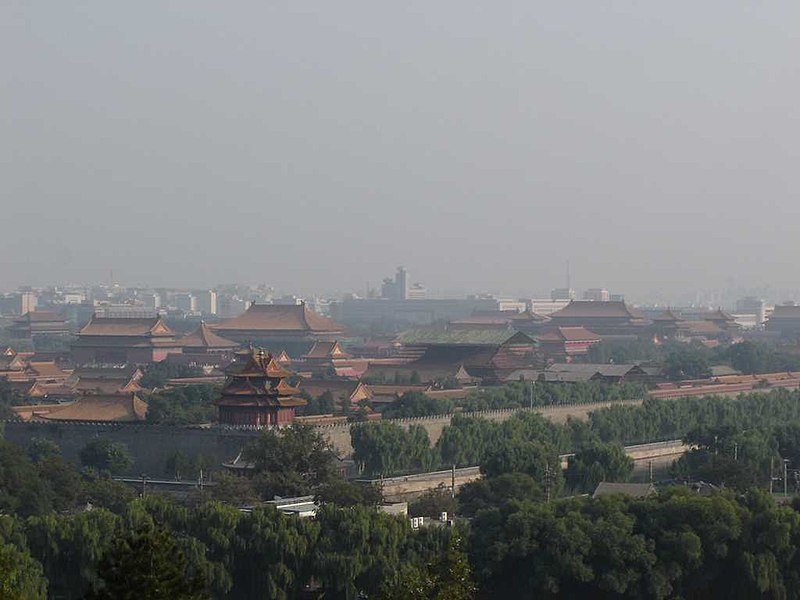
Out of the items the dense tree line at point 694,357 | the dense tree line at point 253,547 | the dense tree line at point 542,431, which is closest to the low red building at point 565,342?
the dense tree line at point 694,357

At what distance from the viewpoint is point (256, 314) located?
110375 millimetres

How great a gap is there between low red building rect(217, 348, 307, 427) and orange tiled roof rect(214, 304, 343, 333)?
49.6 metres

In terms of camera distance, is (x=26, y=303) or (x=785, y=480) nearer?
(x=785, y=480)

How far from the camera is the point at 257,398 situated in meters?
56.5

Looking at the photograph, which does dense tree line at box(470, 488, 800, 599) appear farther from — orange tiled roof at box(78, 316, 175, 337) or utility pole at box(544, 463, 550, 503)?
orange tiled roof at box(78, 316, 175, 337)

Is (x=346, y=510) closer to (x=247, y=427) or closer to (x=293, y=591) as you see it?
(x=293, y=591)

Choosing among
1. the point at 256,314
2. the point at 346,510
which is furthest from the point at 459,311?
the point at 346,510

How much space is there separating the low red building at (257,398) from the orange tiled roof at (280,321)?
49635 millimetres

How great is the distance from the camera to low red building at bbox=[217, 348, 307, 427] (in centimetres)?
5641

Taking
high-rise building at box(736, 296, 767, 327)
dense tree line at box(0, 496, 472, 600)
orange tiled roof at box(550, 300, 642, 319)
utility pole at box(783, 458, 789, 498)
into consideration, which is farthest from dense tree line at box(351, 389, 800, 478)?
high-rise building at box(736, 296, 767, 327)

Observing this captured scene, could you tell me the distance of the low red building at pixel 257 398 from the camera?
56.4m

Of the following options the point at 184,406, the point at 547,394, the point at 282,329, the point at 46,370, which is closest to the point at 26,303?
the point at 282,329

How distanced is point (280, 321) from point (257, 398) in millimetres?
51736

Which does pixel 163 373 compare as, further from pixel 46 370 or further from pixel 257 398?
pixel 257 398
